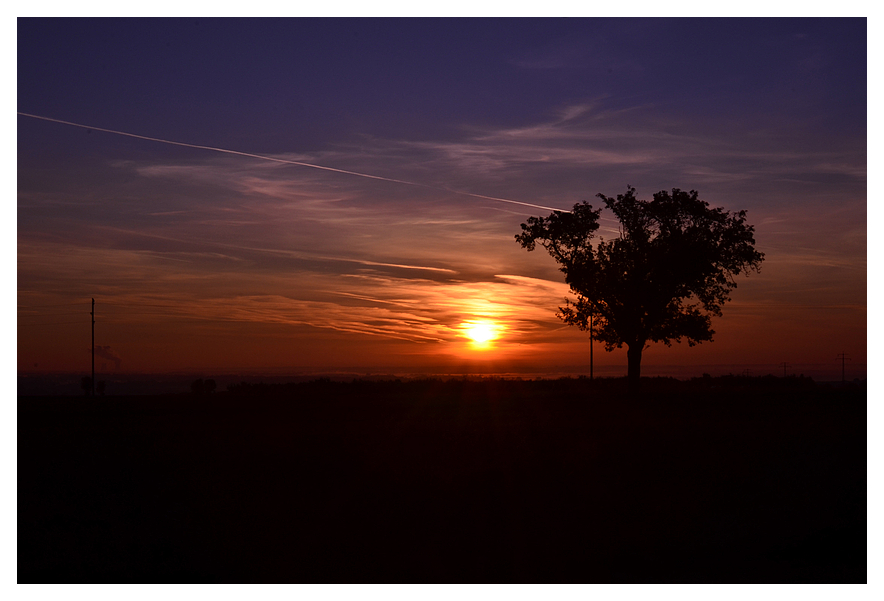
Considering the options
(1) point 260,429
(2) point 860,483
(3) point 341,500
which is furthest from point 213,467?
(2) point 860,483

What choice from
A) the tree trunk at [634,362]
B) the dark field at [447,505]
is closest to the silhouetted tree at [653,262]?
the tree trunk at [634,362]

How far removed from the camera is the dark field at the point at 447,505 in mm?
9828

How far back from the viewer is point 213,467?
15.6m

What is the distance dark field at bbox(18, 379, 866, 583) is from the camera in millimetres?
9828

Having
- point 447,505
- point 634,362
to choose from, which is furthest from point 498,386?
point 447,505

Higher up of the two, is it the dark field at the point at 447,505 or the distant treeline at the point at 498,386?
the dark field at the point at 447,505

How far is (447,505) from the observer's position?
41.8ft

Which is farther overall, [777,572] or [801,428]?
[801,428]

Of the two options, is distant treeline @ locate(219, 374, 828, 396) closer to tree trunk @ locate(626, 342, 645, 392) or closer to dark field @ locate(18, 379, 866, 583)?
tree trunk @ locate(626, 342, 645, 392)

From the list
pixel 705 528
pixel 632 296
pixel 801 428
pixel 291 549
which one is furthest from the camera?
pixel 632 296

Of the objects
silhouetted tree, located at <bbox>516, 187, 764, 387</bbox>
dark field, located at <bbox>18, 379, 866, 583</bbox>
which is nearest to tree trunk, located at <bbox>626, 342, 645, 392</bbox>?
silhouetted tree, located at <bbox>516, 187, 764, 387</bbox>

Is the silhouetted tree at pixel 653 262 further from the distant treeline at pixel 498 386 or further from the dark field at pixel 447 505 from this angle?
the dark field at pixel 447 505

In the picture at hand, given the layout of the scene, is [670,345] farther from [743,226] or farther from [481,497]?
[481,497]

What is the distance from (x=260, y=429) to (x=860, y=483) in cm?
1709
